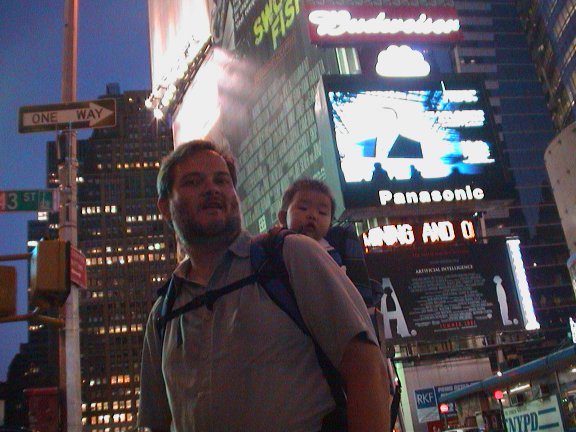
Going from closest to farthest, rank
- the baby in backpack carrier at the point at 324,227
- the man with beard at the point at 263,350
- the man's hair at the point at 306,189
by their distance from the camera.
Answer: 1. the man with beard at the point at 263,350
2. the baby in backpack carrier at the point at 324,227
3. the man's hair at the point at 306,189

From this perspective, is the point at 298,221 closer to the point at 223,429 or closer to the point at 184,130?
the point at 223,429

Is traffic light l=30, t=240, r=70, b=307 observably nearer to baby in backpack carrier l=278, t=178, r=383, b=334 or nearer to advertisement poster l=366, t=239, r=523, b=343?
baby in backpack carrier l=278, t=178, r=383, b=334

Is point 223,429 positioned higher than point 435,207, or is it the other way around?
point 435,207

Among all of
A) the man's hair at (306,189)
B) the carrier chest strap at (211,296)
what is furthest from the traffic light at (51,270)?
the carrier chest strap at (211,296)

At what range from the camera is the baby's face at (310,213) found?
3.96m

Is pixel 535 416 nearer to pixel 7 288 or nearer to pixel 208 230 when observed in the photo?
pixel 7 288

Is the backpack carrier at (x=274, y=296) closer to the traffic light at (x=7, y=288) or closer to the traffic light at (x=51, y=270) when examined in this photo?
the traffic light at (x=7, y=288)

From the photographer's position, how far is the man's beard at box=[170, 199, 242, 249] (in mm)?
2352

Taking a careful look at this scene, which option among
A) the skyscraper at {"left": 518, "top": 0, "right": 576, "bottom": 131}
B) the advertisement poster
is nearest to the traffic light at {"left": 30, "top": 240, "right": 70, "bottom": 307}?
the advertisement poster

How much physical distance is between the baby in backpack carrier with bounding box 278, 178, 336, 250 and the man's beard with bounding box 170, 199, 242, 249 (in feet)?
4.94

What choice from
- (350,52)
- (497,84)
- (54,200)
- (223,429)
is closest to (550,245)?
(497,84)

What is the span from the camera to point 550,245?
3629 inches

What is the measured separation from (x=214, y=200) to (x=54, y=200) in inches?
318

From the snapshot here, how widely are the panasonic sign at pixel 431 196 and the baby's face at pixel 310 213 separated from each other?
16195 millimetres
